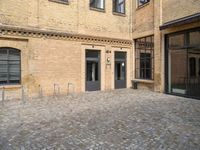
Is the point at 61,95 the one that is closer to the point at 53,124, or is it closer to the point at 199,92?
the point at 53,124

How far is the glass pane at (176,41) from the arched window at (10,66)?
841 cm

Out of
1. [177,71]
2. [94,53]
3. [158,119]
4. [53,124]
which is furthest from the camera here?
[94,53]

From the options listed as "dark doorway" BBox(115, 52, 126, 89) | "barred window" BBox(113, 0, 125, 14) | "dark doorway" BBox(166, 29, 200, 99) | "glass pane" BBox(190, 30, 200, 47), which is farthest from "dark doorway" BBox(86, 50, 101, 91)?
"glass pane" BBox(190, 30, 200, 47)

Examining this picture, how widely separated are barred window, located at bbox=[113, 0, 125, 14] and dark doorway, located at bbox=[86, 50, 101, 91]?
3487 mm

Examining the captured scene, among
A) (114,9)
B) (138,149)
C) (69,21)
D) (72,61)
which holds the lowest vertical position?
(138,149)

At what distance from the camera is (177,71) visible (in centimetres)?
1236

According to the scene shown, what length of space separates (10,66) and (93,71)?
5.20 metres

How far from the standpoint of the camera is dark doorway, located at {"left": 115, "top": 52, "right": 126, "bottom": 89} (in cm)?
1527

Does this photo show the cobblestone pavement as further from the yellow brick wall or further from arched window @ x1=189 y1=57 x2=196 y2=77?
the yellow brick wall

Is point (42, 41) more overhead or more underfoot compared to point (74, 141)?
more overhead

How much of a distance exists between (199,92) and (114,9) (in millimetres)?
8011

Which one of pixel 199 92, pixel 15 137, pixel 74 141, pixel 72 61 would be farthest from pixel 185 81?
pixel 15 137

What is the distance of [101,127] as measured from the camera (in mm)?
6148

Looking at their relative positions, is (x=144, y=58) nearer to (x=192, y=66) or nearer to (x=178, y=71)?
(x=178, y=71)
